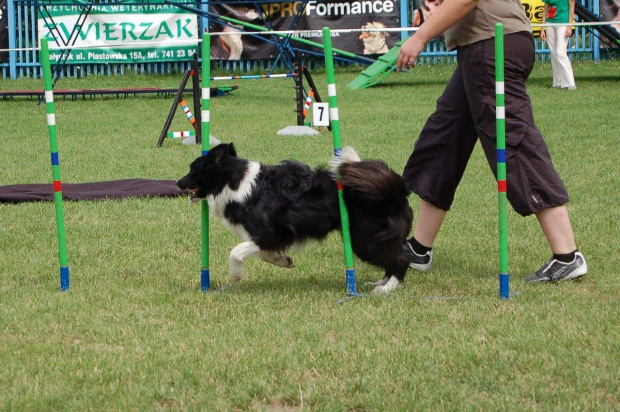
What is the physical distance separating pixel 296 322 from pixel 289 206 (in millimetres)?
769

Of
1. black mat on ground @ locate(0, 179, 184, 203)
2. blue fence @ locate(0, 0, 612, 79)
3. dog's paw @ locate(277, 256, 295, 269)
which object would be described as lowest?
black mat on ground @ locate(0, 179, 184, 203)

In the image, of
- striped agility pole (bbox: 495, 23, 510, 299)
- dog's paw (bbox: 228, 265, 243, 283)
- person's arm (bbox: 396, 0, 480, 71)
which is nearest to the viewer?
striped agility pole (bbox: 495, 23, 510, 299)

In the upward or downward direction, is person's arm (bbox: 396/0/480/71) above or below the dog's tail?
above

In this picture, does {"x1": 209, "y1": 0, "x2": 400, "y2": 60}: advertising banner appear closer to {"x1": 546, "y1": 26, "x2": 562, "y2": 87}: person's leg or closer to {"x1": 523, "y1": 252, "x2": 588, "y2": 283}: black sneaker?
{"x1": 546, "y1": 26, "x2": 562, "y2": 87}: person's leg

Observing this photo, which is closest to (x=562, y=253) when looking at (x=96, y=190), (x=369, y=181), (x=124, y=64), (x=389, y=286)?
(x=389, y=286)

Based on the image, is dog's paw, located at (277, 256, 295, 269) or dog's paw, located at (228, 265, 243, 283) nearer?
dog's paw, located at (228, 265, 243, 283)

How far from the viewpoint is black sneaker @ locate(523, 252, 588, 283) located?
16.2ft

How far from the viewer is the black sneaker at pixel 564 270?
194 inches

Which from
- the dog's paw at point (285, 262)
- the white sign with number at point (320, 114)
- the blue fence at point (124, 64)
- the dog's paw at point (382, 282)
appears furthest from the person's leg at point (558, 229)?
the blue fence at point (124, 64)

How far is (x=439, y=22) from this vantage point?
4492mm

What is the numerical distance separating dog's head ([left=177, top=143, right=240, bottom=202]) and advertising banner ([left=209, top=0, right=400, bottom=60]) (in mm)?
14670

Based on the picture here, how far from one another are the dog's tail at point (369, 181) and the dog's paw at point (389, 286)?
47cm

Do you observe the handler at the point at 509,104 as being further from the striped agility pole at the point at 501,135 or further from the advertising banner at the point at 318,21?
the advertising banner at the point at 318,21

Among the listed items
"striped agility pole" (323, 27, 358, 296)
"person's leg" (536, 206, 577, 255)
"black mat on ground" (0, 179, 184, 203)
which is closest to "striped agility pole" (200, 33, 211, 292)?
"striped agility pole" (323, 27, 358, 296)
